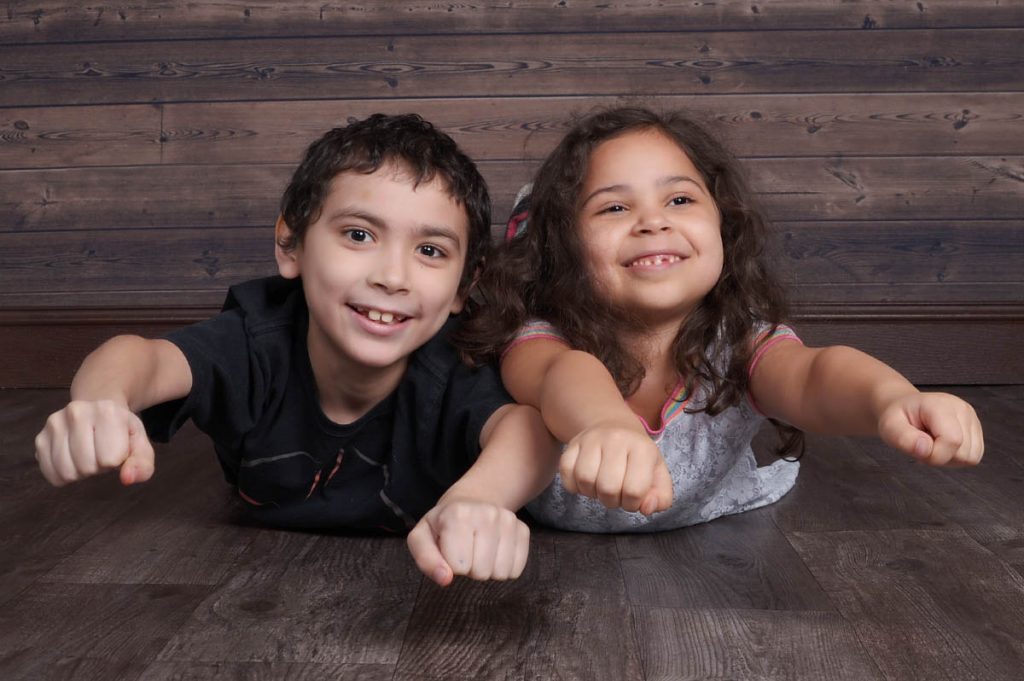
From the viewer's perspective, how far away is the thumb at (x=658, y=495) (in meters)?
0.92

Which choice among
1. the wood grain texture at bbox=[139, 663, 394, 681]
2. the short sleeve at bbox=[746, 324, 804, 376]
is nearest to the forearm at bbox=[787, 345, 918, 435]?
the short sleeve at bbox=[746, 324, 804, 376]

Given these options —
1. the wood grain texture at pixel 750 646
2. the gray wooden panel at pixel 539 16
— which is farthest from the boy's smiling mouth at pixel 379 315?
the gray wooden panel at pixel 539 16

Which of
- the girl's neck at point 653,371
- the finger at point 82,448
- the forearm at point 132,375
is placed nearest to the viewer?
the finger at point 82,448

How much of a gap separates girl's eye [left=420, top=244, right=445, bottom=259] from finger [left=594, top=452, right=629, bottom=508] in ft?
1.36

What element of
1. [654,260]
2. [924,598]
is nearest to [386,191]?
[654,260]

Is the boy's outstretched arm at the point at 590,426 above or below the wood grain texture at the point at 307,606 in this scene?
above

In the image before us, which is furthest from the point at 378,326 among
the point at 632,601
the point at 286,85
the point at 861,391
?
the point at 286,85

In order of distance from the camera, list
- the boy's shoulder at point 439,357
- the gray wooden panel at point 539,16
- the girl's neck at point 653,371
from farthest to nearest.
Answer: the gray wooden panel at point 539,16, the girl's neck at point 653,371, the boy's shoulder at point 439,357

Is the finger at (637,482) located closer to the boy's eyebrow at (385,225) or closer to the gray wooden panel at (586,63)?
the boy's eyebrow at (385,225)

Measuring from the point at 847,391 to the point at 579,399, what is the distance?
291 millimetres

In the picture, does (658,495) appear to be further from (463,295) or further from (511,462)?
(463,295)

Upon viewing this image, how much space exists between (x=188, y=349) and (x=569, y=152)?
1.94 ft

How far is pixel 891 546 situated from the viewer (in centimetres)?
127

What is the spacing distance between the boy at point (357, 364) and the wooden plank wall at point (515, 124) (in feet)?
3.93
